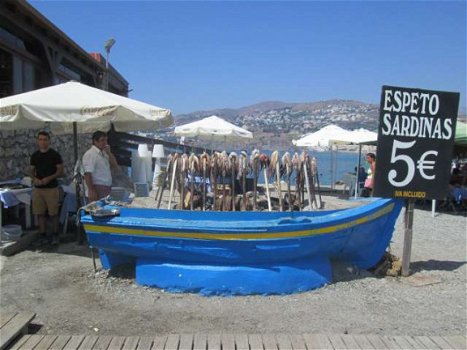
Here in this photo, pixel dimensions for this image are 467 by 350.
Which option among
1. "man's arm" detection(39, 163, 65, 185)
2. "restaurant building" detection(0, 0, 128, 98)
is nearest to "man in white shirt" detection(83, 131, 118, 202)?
"man's arm" detection(39, 163, 65, 185)

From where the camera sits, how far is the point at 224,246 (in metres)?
5.16

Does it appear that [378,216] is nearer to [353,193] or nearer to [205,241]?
[205,241]

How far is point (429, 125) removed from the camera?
615 cm

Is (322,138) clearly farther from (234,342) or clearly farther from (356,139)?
(234,342)

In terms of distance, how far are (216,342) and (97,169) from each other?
4012 mm

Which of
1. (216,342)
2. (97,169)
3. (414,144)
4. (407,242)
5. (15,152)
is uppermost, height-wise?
(414,144)

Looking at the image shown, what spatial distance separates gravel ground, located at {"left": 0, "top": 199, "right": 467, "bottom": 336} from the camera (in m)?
4.45

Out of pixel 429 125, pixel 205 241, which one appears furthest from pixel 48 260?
pixel 429 125

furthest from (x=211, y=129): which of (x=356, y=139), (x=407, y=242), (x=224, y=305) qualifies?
(x=224, y=305)

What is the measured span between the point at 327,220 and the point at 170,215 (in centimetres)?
192

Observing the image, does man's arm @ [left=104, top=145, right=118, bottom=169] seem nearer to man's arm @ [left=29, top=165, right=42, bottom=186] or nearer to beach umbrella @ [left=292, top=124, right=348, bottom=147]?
man's arm @ [left=29, top=165, right=42, bottom=186]

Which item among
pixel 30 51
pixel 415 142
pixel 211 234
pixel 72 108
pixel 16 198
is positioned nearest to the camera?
pixel 211 234

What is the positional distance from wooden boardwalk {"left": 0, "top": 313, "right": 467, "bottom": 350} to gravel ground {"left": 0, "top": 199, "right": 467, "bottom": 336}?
0.47 m

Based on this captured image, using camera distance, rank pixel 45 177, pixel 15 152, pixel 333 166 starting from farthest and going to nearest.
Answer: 1. pixel 333 166
2. pixel 15 152
3. pixel 45 177
